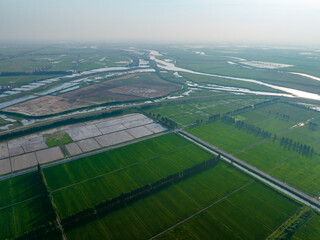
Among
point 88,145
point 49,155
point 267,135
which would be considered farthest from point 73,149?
point 267,135

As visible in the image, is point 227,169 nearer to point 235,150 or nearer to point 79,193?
point 235,150

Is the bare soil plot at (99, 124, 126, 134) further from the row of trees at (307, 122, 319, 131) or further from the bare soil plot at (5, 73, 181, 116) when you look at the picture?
the row of trees at (307, 122, 319, 131)

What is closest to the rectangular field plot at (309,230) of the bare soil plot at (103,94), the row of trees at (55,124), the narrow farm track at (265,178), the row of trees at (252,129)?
the narrow farm track at (265,178)

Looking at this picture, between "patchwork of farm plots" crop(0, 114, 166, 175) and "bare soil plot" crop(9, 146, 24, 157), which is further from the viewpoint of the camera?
"bare soil plot" crop(9, 146, 24, 157)

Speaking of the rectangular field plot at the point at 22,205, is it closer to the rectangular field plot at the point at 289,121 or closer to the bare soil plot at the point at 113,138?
the bare soil plot at the point at 113,138

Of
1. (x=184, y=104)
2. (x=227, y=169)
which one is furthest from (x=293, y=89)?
(x=227, y=169)

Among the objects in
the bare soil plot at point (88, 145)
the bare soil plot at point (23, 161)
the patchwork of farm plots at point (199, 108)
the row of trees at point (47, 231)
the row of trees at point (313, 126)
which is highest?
the row of trees at point (47, 231)

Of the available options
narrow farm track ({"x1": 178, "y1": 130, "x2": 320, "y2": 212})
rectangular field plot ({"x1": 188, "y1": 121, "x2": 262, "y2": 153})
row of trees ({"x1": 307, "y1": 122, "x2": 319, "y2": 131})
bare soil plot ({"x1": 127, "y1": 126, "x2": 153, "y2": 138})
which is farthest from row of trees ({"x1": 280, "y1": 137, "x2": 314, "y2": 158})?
bare soil plot ({"x1": 127, "y1": 126, "x2": 153, "y2": 138})
